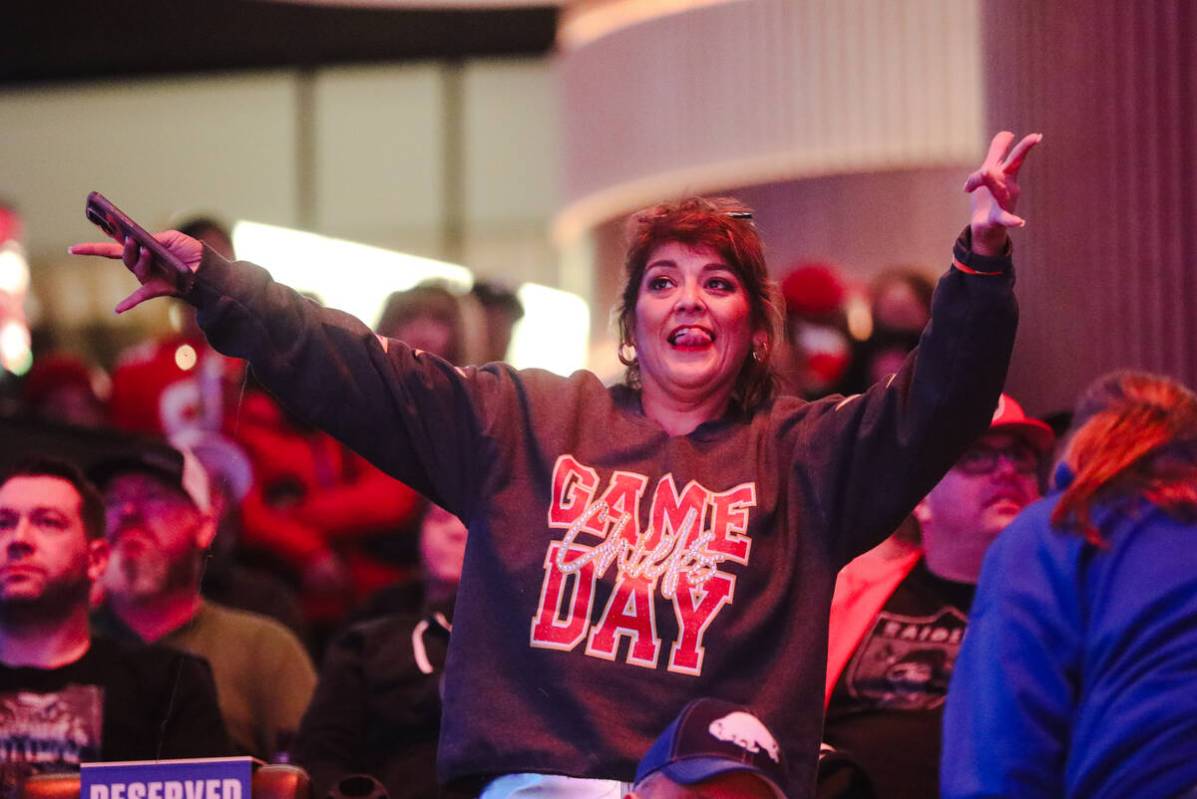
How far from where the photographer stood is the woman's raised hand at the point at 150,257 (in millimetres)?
2664

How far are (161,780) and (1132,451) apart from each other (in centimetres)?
144

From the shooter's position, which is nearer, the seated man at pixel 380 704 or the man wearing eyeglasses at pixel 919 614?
the man wearing eyeglasses at pixel 919 614

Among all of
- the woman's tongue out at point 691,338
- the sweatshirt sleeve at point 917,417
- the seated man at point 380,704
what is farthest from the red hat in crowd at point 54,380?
the sweatshirt sleeve at point 917,417

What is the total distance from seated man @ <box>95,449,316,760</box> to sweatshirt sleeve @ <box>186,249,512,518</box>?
5.20 ft

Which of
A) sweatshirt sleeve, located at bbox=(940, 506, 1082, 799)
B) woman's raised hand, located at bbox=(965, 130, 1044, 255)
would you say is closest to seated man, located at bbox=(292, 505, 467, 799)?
sweatshirt sleeve, located at bbox=(940, 506, 1082, 799)

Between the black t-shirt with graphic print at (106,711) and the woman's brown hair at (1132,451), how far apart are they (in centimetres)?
169

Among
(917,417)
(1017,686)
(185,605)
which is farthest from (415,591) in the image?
(1017,686)

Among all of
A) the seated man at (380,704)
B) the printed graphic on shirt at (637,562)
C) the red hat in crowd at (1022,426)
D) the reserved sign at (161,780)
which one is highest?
the red hat in crowd at (1022,426)

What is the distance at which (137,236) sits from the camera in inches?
104

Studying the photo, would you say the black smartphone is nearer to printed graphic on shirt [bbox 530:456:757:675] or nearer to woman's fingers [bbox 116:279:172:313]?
woman's fingers [bbox 116:279:172:313]

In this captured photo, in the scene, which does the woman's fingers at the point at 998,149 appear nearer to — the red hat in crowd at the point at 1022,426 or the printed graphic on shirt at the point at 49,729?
the red hat in crowd at the point at 1022,426

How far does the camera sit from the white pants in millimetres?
2578

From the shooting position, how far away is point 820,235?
4883mm

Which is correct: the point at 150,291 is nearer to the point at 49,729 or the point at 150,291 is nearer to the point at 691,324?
the point at 691,324
